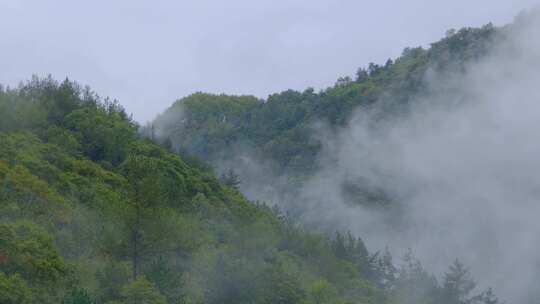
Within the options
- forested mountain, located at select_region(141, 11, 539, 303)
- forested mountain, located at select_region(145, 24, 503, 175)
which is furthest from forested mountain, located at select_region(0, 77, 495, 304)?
forested mountain, located at select_region(145, 24, 503, 175)

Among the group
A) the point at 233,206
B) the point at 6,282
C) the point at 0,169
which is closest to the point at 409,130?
the point at 233,206

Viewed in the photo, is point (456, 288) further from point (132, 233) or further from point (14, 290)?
point (14, 290)

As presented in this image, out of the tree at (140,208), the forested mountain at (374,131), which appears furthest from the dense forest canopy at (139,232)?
the forested mountain at (374,131)

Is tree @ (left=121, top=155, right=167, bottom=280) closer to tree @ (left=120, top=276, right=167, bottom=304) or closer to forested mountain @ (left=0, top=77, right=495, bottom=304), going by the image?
forested mountain @ (left=0, top=77, right=495, bottom=304)

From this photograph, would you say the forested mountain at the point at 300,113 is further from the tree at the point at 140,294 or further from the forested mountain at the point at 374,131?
the tree at the point at 140,294

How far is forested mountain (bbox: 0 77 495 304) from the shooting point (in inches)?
1166

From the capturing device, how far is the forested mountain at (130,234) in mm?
29609

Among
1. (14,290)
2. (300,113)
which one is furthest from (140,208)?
(300,113)

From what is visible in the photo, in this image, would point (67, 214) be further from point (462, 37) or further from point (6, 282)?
point (462, 37)

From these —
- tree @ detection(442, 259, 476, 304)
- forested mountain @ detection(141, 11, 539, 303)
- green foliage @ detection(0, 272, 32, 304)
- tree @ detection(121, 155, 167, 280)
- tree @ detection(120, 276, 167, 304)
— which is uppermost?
forested mountain @ detection(141, 11, 539, 303)

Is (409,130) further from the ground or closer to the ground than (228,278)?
further from the ground

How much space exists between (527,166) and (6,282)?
2496 inches

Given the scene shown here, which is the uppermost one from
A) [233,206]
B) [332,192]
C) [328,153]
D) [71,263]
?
[328,153]

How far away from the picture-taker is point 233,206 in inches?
1992
